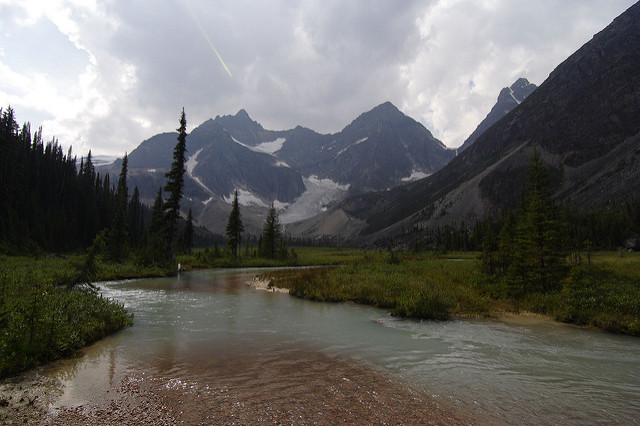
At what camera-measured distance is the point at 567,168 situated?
165 metres

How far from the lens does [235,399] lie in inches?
266

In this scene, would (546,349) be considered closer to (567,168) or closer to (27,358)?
(27,358)

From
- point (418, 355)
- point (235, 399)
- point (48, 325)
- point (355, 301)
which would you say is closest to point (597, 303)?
point (355, 301)

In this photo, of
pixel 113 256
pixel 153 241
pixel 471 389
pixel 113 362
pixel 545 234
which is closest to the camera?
pixel 471 389

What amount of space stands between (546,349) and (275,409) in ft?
32.5

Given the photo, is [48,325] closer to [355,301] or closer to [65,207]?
[355,301]

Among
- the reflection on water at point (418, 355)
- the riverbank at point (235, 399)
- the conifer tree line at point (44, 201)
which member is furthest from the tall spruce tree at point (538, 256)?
the conifer tree line at point (44, 201)

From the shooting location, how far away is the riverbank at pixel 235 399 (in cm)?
599

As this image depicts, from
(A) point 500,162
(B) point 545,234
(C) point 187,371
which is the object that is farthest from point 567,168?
(C) point 187,371

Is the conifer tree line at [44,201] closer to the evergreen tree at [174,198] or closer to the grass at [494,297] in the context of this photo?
the evergreen tree at [174,198]

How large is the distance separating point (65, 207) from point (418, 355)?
91651 mm

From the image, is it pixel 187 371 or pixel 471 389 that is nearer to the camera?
pixel 471 389

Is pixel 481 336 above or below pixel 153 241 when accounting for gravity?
below

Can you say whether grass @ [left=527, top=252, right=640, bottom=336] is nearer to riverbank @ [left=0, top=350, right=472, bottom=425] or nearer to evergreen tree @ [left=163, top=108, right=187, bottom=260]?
riverbank @ [left=0, top=350, right=472, bottom=425]
